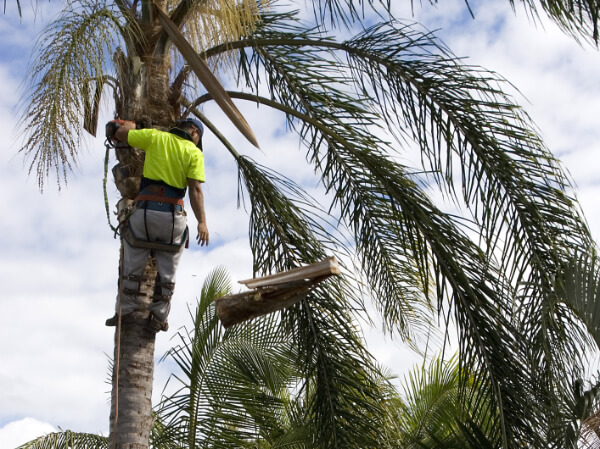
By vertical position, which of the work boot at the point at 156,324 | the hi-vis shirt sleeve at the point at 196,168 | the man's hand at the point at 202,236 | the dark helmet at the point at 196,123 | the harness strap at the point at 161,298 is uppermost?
the dark helmet at the point at 196,123

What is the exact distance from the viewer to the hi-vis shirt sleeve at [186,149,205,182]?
5.57 metres

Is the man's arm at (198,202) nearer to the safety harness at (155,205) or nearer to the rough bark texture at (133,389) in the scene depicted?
the safety harness at (155,205)

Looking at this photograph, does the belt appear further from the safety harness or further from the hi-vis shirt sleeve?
the hi-vis shirt sleeve

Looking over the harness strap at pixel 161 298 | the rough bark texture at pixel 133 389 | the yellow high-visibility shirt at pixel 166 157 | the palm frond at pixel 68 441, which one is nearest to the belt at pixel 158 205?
the yellow high-visibility shirt at pixel 166 157

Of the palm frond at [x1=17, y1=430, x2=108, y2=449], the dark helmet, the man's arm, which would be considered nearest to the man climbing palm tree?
the man's arm

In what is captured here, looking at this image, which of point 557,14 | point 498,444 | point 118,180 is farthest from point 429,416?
point 557,14

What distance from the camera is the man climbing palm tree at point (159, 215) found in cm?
546

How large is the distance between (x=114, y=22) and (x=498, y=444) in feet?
12.2

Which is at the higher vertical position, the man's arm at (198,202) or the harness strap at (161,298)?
the man's arm at (198,202)

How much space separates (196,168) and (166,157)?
231 mm

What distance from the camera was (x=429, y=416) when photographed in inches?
348

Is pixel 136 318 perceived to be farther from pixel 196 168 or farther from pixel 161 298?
pixel 196 168

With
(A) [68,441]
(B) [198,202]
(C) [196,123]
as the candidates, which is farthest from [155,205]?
(A) [68,441]

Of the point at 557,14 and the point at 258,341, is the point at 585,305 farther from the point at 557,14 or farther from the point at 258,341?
the point at 258,341
